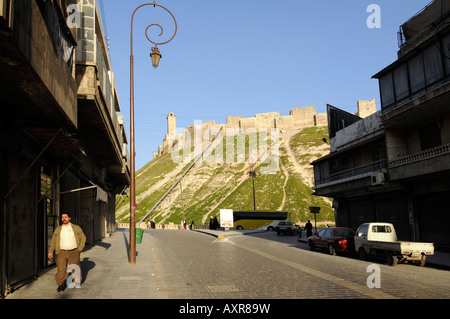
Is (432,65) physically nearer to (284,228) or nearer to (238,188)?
(284,228)

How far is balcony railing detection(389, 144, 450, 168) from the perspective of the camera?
1914 cm

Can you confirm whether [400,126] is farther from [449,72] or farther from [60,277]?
[60,277]

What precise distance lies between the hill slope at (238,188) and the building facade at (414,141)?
38814 mm

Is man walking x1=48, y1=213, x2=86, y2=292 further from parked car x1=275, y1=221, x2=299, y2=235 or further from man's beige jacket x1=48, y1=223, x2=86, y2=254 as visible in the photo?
parked car x1=275, y1=221, x2=299, y2=235

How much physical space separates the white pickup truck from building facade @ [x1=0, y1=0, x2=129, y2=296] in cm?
1197

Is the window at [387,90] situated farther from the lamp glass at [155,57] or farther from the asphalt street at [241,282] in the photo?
the lamp glass at [155,57]

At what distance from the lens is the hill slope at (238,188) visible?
75.1 meters

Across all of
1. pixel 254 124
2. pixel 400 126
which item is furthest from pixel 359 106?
pixel 400 126

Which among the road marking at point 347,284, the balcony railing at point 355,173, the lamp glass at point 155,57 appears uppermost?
the lamp glass at point 155,57

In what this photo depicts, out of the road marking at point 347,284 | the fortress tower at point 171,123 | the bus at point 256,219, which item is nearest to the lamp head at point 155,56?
the road marking at point 347,284

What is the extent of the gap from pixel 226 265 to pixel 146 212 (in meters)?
74.9

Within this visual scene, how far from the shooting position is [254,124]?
4788 inches

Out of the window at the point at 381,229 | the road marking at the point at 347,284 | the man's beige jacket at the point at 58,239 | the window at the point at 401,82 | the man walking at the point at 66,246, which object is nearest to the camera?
the road marking at the point at 347,284

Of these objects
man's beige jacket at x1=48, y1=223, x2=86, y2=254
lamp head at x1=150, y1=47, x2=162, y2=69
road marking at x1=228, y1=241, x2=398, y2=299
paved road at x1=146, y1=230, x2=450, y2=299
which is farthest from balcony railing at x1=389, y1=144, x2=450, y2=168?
man's beige jacket at x1=48, y1=223, x2=86, y2=254
